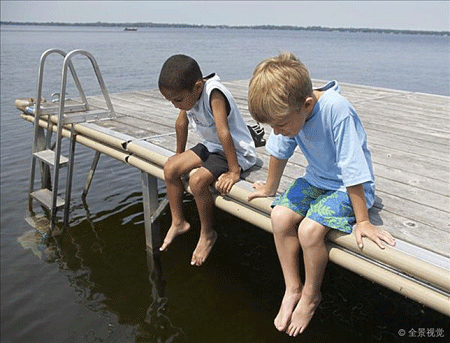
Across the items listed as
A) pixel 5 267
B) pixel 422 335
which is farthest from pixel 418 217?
pixel 5 267

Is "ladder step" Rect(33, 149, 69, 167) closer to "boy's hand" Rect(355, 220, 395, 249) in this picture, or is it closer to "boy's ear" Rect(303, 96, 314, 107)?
"boy's ear" Rect(303, 96, 314, 107)

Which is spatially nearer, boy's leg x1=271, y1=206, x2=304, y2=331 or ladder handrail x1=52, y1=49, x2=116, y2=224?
boy's leg x1=271, y1=206, x2=304, y2=331

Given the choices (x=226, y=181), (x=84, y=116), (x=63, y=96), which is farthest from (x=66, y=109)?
(x=226, y=181)

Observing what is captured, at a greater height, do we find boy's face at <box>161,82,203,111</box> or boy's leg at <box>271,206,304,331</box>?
boy's face at <box>161,82,203,111</box>

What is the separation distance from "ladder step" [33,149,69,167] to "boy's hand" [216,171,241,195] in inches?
112

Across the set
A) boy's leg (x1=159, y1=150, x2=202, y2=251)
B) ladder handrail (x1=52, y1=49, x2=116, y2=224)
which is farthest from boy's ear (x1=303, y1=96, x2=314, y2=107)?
ladder handrail (x1=52, y1=49, x2=116, y2=224)

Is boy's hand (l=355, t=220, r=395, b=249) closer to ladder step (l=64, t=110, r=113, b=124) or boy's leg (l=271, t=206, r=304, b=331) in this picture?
boy's leg (l=271, t=206, r=304, b=331)

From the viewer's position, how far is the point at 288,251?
2840 millimetres

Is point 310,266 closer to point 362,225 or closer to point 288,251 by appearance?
point 288,251

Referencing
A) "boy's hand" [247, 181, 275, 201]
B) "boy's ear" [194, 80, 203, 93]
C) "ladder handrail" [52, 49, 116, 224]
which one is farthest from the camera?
"ladder handrail" [52, 49, 116, 224]

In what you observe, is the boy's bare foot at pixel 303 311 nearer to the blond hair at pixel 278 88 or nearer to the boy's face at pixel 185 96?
the blond hair at pixel 278 88

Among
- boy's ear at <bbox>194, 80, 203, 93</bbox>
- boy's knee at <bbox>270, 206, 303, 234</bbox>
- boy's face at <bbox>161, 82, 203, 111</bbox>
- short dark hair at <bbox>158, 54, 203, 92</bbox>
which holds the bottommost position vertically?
boy's knee at <bbox>270, 206, 303, 234</bbox>

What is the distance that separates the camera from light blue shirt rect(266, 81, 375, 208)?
2.48 m

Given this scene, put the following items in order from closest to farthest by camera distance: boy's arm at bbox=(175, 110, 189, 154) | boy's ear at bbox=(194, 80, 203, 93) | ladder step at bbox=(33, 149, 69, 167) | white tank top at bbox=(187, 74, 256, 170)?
boy's ear at bbox=(194, 80, 203, 93) < white tank top at bbox=(187, 74, 256, 170) < boy's arm at bbox=(175, 110, 189, 154) < ladder step at bbox=(33, 149, 69, 167)
